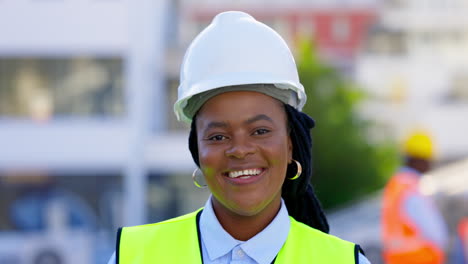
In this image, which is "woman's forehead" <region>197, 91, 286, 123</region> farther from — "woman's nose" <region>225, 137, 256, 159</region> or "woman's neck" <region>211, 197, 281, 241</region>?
"woman's neck" <region>211, 197, 281, 241</region>

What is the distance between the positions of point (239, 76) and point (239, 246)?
45 centimetres

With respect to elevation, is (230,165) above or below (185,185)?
above

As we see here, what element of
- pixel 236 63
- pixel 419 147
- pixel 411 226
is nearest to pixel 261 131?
pixel 236 63

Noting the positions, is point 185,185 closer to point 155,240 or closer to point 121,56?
point 121,56

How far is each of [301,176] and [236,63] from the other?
46cm

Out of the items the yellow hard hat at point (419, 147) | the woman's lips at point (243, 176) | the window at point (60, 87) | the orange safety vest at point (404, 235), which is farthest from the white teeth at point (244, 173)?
the window at point (60, 87)

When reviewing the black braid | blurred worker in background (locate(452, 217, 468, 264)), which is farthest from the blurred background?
the black braid

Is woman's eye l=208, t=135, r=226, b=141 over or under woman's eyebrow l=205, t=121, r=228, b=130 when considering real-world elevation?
under

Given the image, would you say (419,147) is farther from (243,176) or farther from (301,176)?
(243,176)

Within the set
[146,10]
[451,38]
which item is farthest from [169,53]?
[451,38]

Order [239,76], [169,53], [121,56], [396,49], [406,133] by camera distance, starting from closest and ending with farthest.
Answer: [239,76], [121,56], [169,53], [406,133], [396,49]

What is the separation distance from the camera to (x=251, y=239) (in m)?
2.32

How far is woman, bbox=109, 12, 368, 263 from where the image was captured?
227 cm

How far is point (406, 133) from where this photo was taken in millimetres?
34938
